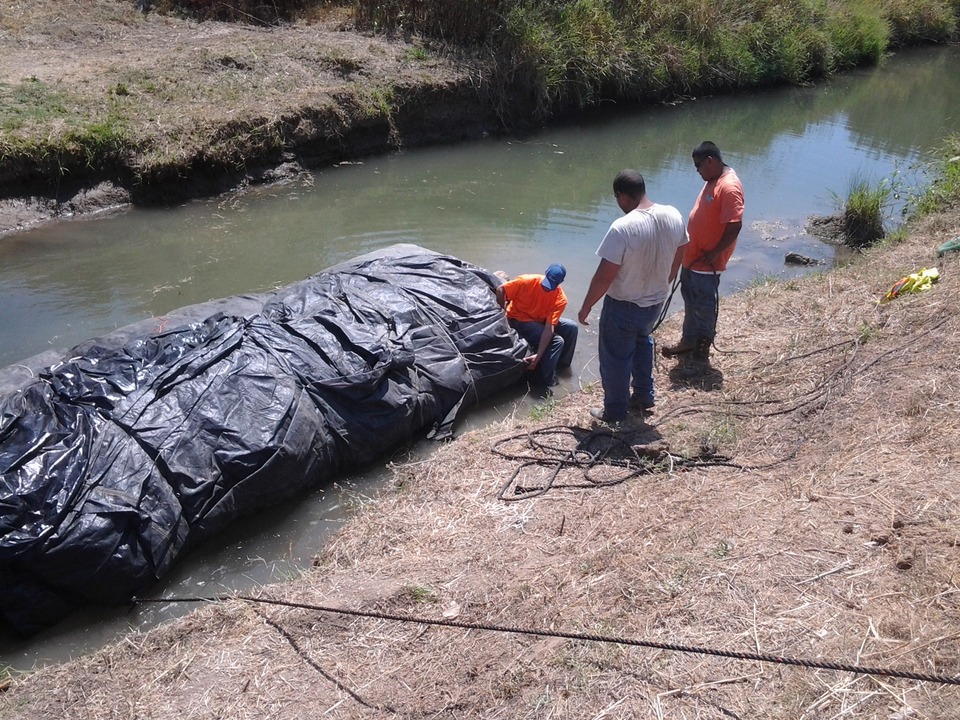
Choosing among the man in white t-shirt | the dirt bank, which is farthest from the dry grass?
the dirt bank

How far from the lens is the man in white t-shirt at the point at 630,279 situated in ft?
15.6

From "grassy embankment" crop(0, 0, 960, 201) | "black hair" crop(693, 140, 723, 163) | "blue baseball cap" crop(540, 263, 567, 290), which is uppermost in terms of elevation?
"grassy embankment" crop(0, 0, 960, 201)

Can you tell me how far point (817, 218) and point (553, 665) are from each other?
9.23 meters

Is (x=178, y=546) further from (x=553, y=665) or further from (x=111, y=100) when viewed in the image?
(x=111, y=100)

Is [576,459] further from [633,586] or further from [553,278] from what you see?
[553,278]

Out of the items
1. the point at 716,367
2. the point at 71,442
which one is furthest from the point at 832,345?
the point at 71,442

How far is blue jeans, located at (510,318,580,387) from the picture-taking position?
6.71 m

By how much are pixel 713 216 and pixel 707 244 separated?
0.24 metres

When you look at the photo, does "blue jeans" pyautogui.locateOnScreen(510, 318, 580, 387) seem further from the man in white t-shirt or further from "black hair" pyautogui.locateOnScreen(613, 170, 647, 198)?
"black hair" pyautogui.locateOnScreen(613, 170, 647, 198)

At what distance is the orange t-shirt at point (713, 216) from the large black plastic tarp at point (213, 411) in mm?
1635

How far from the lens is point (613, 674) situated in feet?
10.1

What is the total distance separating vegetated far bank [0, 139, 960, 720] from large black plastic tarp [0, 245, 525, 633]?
1.64 ft

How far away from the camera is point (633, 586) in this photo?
357 centimetres

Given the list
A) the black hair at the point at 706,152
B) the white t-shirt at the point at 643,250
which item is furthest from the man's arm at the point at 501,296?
the black hair at the point at 706,152
